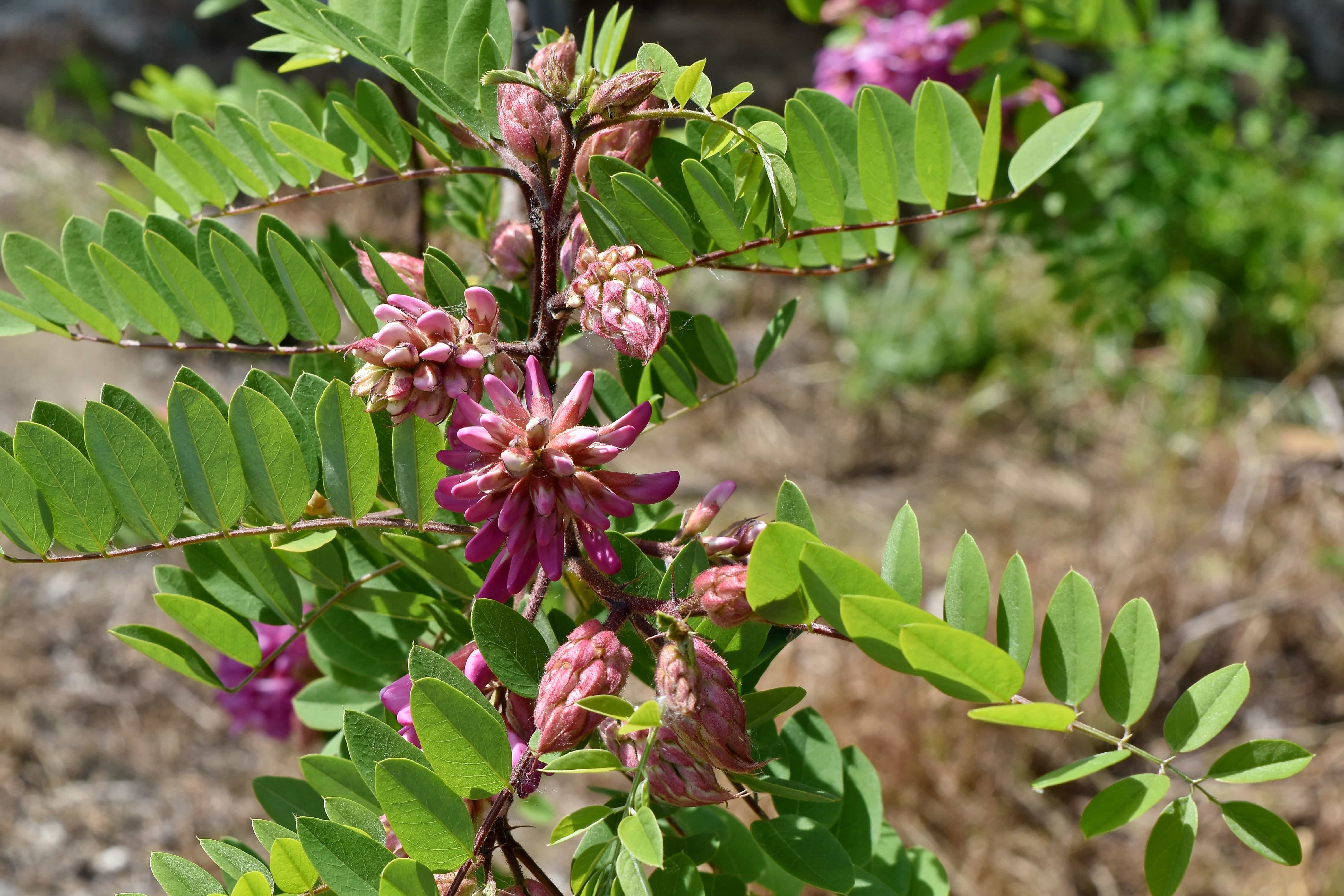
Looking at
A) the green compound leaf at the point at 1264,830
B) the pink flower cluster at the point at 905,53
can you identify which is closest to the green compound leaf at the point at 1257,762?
the green compound leaf at the point at 1264,830

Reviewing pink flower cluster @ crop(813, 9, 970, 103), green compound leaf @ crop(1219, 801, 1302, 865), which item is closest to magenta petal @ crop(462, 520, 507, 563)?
green compound leaf @ crop(1219, 801, 1302, 865)

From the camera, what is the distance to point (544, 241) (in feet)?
1.73

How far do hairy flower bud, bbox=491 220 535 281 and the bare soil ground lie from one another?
1682 mm

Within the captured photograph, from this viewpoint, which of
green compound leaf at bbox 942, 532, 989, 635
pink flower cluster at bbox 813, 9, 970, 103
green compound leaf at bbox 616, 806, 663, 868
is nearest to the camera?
green compound leaf at bbox 616, 806, 663, 868

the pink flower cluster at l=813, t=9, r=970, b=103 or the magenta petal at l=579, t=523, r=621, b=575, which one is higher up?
the pink flower cluster at l=813, t=9, r=970, b=103

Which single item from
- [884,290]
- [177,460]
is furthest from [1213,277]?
[177,460]

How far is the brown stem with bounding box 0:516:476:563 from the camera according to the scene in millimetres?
553

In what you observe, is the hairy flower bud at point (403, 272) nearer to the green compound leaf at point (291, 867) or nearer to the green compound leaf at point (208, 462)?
the green compound leaf at point (208, 462)

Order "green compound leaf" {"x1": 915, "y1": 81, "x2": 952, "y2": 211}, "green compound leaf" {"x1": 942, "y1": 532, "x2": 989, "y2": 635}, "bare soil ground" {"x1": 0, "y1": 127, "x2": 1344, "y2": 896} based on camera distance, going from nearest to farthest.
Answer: "green compound leaf" {"x1": 942, "y1": 532, "x2": 989, "y2": 635} → "green compound leaf" {"x1": 915, "y1": 81, "x2": 952, "y2": 211} → "bare soil ground" {"x1": 0, "y1": 127, "x2": 1344, "y2": 896}

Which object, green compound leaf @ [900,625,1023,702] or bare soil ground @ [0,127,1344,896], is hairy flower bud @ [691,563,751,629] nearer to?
green compound leaf @ [900,625,1023,702]

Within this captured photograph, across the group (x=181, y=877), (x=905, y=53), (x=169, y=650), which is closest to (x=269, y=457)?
(x=169, y=650)

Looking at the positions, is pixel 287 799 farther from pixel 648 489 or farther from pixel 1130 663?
pixel 1130 663

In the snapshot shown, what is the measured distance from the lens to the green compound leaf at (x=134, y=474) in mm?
525

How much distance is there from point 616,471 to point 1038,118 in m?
0.83
